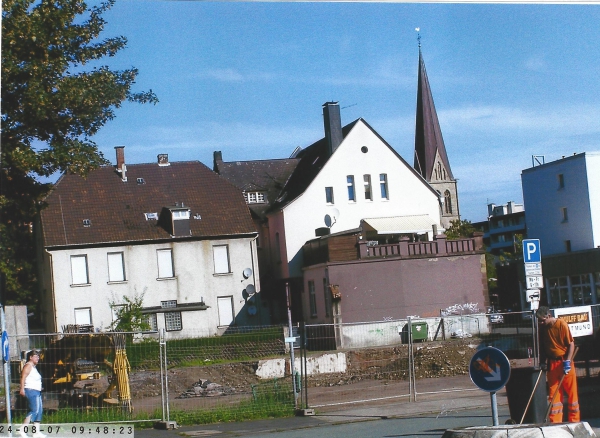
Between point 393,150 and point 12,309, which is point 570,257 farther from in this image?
point 12,309

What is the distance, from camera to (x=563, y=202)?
35.1 meters

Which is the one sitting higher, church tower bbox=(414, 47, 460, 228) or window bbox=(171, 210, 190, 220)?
church tower bbox=(414, 47, 460, 228)

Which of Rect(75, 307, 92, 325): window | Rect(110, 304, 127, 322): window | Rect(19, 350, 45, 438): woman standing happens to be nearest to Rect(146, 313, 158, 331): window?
Rect(110, 304, 127, 322): window

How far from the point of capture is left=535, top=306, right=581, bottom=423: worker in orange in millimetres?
11008

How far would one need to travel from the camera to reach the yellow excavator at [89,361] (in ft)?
Result: 54.3

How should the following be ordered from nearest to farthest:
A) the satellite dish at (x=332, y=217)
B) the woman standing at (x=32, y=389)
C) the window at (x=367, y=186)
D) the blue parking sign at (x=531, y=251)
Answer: the woman standing at (x=32, y=389), the blue parking sign at (x=531, y=251), the satellite dish at (x=332, y=217), the window at (x=367, y=186)

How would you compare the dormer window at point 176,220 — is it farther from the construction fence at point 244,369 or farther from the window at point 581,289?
the window at point 581,289

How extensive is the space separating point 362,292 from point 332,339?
14.4 m

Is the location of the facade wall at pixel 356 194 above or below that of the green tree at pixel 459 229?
above

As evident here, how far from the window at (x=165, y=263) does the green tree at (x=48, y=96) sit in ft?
68.1

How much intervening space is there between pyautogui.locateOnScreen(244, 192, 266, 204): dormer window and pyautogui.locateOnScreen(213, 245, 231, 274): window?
234 inches

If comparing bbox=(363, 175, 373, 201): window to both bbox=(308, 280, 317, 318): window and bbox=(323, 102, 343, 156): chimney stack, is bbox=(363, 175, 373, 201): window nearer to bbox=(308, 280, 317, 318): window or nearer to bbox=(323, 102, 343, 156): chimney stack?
bbox=(323, 102, 343, 156): chimney stack

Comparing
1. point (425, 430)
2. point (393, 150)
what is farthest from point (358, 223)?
point (425, 430)

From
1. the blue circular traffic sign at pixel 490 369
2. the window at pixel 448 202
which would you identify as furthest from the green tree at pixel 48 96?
the window at pixel 448 202
